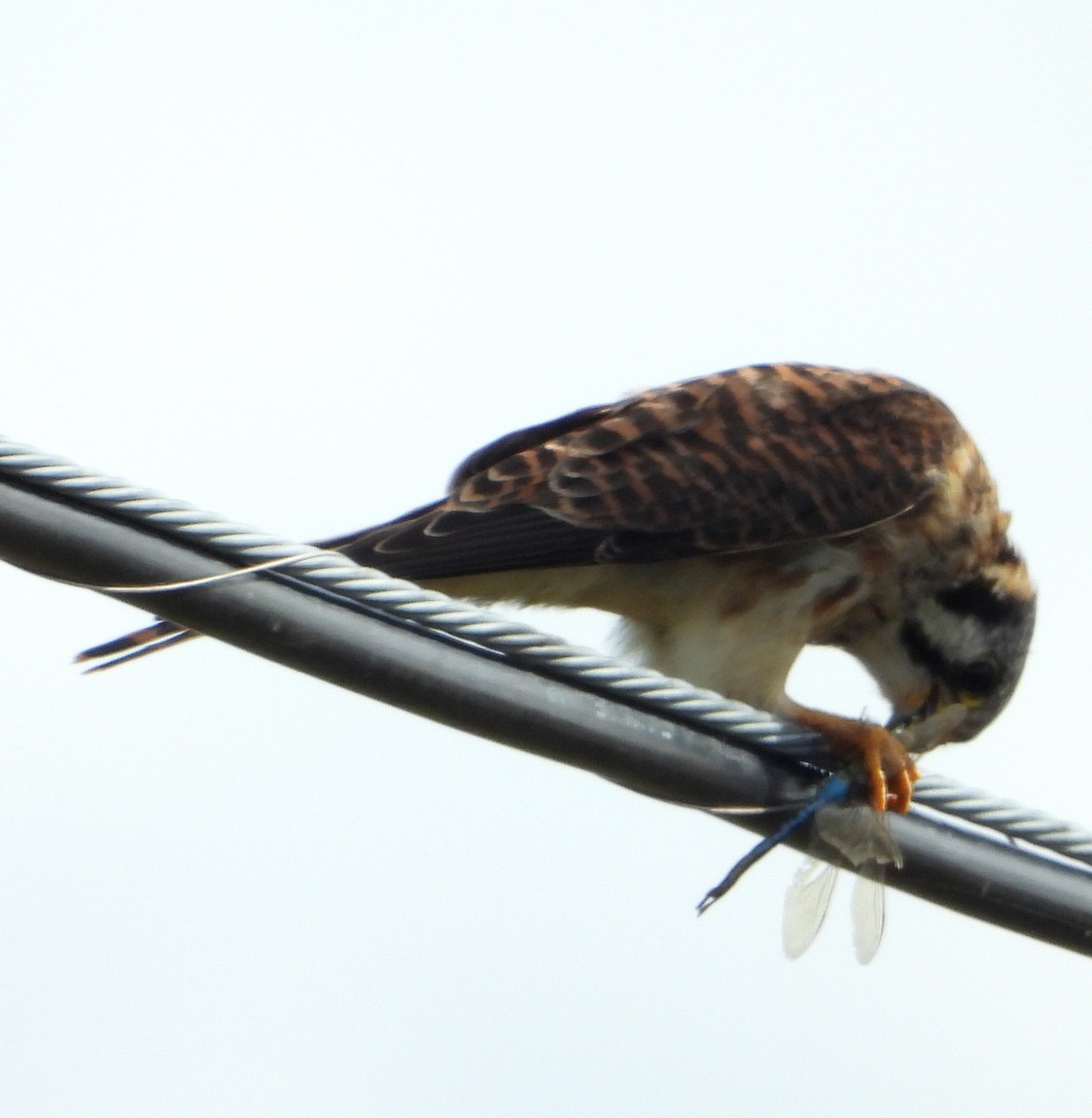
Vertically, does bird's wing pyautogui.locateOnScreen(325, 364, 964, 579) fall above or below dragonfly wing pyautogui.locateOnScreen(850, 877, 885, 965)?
above

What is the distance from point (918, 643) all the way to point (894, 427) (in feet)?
1.72

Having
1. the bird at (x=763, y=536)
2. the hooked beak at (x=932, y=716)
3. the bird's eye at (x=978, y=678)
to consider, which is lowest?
the hooked beak at (x=932, y=716)

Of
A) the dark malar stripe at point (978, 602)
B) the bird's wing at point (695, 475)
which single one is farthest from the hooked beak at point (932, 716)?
the bird's wing at point (695, 475)

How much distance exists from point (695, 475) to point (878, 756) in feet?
3.01

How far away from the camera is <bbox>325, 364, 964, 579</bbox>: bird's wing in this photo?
401 cm

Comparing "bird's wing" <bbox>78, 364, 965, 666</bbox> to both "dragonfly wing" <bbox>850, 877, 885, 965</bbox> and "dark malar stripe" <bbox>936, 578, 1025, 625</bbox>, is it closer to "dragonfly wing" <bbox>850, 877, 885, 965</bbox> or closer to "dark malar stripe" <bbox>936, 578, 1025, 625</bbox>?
"dark malar stripe" <bbox>936, 578, 1025, 625</bbox>

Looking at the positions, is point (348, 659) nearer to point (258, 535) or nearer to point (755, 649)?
point (258, 535)

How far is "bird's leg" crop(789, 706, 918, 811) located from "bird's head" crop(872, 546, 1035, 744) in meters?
0.91

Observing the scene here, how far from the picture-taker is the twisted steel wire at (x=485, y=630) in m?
2.40

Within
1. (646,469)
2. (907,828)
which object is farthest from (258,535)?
(646,469)

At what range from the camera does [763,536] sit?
426 cm

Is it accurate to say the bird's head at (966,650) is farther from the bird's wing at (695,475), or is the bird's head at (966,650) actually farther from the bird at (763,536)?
the bird's wing at (695,475)

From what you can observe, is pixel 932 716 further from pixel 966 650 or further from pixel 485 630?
pixel 485 630

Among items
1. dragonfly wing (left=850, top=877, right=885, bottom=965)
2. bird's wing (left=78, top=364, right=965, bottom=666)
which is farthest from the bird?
dragonfly wing (left=850, top=877, right=885, bottom=965)
